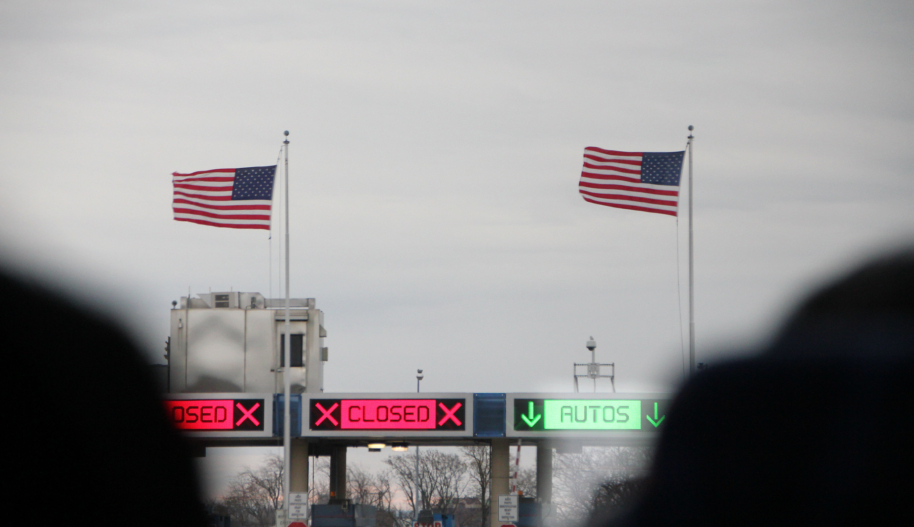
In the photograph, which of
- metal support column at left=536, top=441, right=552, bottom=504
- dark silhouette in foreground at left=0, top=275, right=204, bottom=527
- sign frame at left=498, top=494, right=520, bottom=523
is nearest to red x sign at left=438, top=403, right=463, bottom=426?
sign frame at left=498, top=494, right=520, bottom=523

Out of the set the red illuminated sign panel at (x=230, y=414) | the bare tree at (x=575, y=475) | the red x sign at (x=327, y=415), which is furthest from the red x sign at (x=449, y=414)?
the bare tree at (x=575, y=475)

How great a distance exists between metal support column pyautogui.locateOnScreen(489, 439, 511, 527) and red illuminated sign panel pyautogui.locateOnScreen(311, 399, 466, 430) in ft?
4.78

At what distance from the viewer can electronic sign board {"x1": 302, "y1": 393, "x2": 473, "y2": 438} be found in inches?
967

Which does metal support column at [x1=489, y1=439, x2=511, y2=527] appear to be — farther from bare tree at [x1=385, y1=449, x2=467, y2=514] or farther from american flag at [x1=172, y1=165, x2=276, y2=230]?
bare tree at [x1=385, y1=449, x2=467, y2=514]

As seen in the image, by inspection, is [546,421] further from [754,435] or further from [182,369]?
[754,435]

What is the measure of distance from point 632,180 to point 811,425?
Answer: 2030cm

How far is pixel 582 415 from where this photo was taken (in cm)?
2430

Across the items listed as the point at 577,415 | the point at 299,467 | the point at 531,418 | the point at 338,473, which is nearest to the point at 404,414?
the point at 531,418

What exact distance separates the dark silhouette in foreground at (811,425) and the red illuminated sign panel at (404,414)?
2145 centimetres

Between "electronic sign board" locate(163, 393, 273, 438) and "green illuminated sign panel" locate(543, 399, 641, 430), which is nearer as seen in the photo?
"green illuminated sign panel" locate(543, 399, 641, 430)

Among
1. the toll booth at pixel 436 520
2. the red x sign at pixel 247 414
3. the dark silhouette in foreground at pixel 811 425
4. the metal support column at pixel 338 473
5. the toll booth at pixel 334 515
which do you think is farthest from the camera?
the toll booth at pixel 436 520

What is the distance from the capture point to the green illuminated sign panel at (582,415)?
24172 mm

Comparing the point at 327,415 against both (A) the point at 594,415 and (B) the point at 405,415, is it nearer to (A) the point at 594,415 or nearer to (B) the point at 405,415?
(B) the point at 405,415

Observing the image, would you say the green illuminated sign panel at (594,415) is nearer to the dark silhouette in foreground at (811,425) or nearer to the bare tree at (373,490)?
the dark silhouette in foreground at (811,425)
